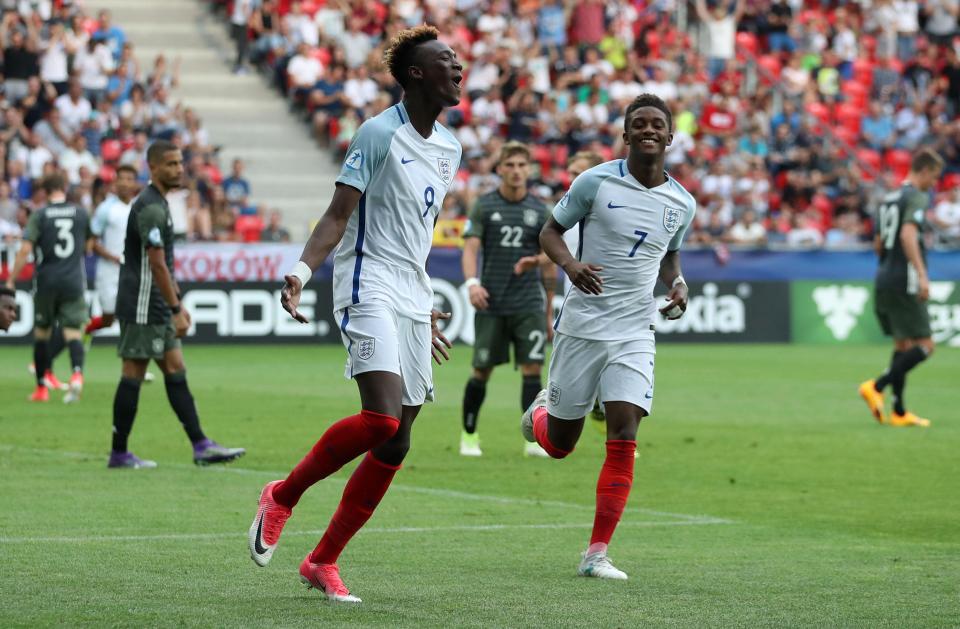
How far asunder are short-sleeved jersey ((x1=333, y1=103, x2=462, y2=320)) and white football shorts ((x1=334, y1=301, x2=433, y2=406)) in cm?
5

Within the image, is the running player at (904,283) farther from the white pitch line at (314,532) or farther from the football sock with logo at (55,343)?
the football sock with logo at (55,343)

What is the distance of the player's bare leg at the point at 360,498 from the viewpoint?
7.10 meters

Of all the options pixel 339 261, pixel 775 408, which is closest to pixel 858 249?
pixel 775 408

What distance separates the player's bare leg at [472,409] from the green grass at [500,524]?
26cm

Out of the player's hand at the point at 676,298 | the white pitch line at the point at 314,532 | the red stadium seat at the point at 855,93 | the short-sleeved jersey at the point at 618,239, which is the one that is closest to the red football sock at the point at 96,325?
the white pitch line at the point at 314,532

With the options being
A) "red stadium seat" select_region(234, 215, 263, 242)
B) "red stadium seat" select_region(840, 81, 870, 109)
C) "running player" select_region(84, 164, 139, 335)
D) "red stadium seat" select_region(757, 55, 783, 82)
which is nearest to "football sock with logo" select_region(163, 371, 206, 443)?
"running player" select_region(84, 164, 139, 335)

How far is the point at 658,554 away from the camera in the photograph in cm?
852

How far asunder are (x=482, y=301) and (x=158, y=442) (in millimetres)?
3139

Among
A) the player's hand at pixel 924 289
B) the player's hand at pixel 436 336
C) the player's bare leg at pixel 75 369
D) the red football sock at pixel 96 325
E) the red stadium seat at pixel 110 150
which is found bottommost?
the player's bare leg at pixel 75 369

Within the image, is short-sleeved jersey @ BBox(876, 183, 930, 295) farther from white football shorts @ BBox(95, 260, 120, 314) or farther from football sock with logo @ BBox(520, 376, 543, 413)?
white football shorts @ BBox(95, 260, 120, 314)

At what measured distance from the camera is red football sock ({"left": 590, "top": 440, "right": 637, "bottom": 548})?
7.87 metres

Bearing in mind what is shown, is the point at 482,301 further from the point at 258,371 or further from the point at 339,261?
the point at 258,371

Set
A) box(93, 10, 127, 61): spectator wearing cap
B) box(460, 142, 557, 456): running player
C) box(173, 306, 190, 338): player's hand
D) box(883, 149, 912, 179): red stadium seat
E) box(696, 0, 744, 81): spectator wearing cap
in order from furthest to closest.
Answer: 1. box(696, 0, 744, 81): spectator wearing cap
2. box(883, 149, 912, 179): red stadium seat
3. box(93, 10, 127, 61): spectator wearing cap
4. box(460, 142, 557, 456): running player
5. box(173, 306, 190, 338): player's hand

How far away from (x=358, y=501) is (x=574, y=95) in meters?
28.0
